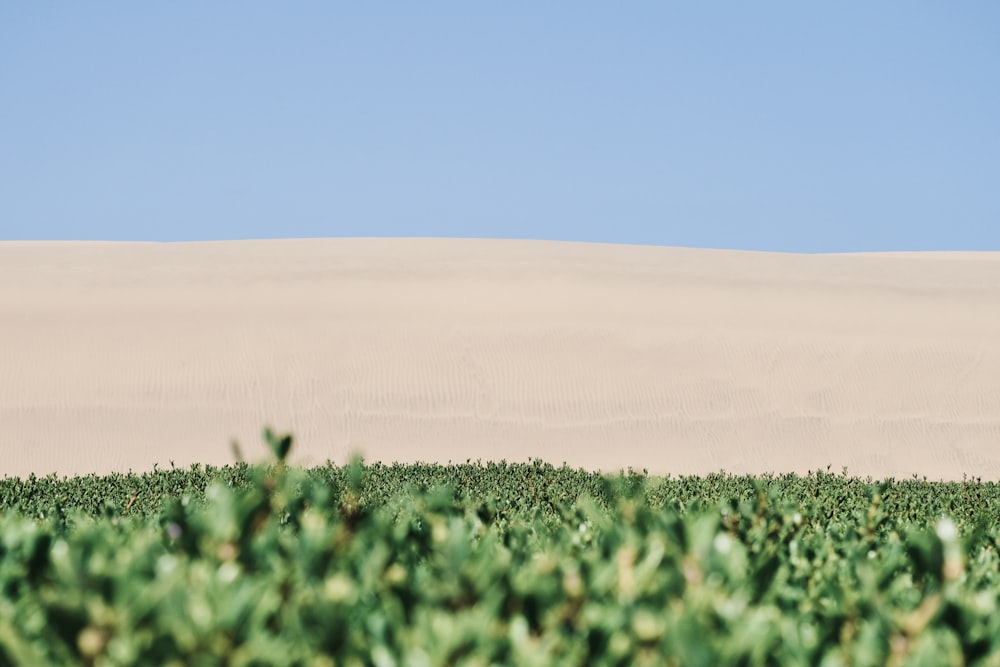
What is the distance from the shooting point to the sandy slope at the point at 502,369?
25531 mm

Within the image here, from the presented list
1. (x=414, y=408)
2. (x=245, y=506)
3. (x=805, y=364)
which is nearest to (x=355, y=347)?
(x=414, y=408)

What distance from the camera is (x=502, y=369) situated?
30.1 metres

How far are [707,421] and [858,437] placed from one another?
11.2ft

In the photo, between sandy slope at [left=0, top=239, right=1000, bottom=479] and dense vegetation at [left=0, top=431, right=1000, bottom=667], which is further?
sandy slope at [left=0, top=239, right=1000, bottom=479]

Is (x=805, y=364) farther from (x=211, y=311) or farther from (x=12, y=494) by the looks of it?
(x=12, y=494)

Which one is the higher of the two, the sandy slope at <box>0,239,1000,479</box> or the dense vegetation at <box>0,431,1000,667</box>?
the sandy slope at <box>0,239,1000,479</box>

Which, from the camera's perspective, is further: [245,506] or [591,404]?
[591,404]

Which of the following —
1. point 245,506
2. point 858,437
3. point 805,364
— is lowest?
point 245,506

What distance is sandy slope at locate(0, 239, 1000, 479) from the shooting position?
25.5m

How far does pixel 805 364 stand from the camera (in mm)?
30484

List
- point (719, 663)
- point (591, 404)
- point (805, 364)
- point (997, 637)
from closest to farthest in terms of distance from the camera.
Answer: point (719, 663)
point (997, 637)
point (591, 404)
point (805, 364)

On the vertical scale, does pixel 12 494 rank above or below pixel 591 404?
below

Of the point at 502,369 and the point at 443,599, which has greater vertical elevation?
the point at 502,369

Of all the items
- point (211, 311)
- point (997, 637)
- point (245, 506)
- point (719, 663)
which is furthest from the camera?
point (211, 311)
